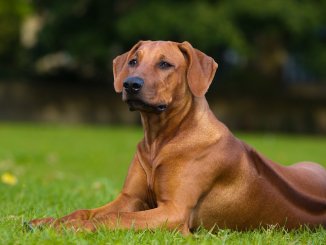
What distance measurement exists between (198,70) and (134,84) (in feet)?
1.75

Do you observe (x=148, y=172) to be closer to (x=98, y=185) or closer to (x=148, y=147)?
(x=148, y=147)

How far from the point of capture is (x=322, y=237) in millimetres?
5336

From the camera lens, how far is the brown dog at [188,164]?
5.27 m

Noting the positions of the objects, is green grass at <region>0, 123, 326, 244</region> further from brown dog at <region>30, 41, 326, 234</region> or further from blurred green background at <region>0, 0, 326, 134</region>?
blurred green background at <region>0, 0, 326, 134</region>

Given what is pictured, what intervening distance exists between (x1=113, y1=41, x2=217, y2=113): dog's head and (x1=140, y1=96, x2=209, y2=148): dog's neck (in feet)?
0.28

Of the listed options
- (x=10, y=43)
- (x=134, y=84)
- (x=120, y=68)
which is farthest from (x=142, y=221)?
(x=10, y=43)

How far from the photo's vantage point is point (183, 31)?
79.7ft

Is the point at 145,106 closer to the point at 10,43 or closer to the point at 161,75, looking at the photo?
the point at 161,75

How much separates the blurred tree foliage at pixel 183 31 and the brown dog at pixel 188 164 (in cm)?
1860

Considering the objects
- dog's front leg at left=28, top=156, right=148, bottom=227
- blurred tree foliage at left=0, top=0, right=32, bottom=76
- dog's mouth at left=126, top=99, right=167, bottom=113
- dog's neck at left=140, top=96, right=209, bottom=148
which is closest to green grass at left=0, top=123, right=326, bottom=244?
dog's front leg at left=28, top=156, right=148, bottom=227

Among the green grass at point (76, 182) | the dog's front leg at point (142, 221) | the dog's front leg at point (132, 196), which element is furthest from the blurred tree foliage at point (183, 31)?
the dog's front leg at point (142, 221)

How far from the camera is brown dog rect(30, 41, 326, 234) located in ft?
17.3

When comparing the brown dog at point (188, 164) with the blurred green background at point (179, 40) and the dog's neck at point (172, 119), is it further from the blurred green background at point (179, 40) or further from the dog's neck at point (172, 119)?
the blurred green background at point (179, 40)

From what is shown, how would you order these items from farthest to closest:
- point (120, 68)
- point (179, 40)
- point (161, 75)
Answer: point (179, 40) < point (120, 68) < point (161, 75)
